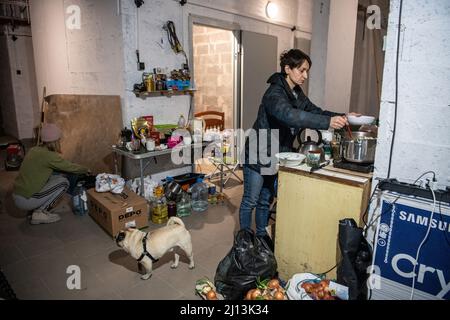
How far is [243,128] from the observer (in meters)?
5.03

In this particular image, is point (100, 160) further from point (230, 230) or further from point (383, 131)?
point (383, 131)

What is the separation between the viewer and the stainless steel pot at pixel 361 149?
190cm

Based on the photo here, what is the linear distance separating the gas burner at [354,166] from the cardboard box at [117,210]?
188 centimetres

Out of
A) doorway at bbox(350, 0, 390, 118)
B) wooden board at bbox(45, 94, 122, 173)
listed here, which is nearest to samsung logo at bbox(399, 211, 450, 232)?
wooden board at bbox(45, 94, 122, 173)

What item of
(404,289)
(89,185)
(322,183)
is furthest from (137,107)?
(404,289)

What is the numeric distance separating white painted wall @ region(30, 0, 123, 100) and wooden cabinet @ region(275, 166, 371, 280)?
259 cm

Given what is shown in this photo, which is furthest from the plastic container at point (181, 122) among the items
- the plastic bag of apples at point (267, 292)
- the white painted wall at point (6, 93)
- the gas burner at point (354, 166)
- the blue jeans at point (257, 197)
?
the white painted wall at point (6, 93)

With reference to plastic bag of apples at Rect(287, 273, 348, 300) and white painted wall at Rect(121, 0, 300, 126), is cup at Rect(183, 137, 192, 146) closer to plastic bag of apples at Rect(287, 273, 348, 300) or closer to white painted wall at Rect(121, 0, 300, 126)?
white painted wall at Rect(121, 0, 300, 126)

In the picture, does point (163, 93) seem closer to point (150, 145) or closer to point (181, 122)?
point (181, 122)

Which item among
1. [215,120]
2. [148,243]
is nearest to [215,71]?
[215,120]

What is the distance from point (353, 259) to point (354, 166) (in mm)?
557

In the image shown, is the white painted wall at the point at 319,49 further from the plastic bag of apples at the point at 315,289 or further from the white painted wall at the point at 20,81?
the white painted wall at the point at 20,81

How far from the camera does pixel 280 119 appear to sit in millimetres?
2059

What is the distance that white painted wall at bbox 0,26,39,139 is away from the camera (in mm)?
6699
